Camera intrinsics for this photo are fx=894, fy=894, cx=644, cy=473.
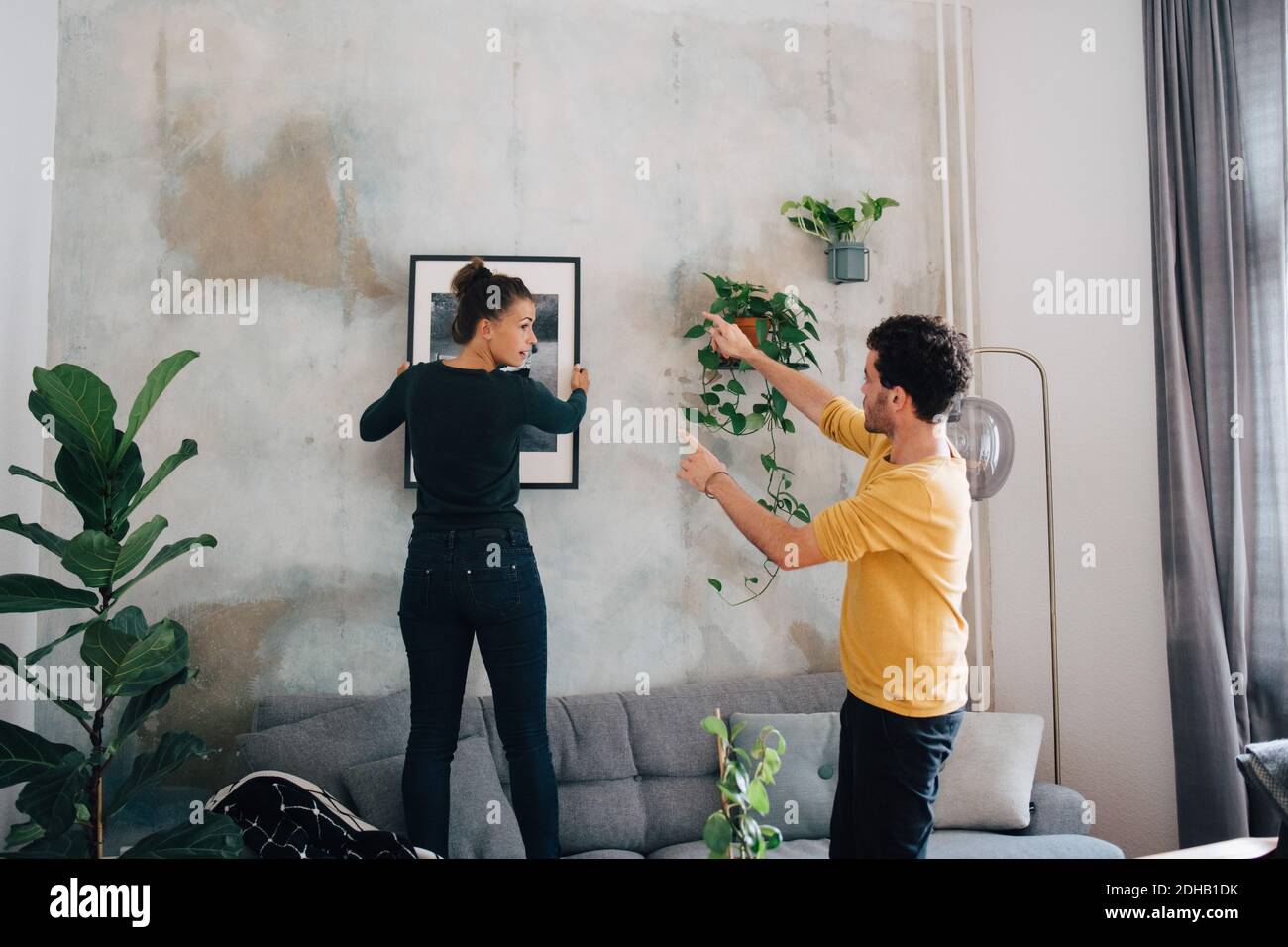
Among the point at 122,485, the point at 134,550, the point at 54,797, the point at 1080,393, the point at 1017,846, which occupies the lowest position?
the point at 1017,846

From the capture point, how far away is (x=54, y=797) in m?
2.07

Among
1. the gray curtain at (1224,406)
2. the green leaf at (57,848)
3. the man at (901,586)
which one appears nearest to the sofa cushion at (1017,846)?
the gray curtain at (1224,406)

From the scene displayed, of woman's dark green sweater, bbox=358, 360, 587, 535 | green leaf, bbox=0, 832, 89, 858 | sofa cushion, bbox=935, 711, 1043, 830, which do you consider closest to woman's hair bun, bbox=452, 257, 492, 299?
woman's dark green sweater, bbox=358, 360, 587, 535

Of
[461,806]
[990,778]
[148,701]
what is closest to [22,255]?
[148,701]

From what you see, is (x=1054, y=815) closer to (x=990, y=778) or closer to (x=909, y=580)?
(x=990, y=778)

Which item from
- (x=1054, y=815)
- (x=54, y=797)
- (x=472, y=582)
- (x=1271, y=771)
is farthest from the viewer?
(x=1054, y=815)

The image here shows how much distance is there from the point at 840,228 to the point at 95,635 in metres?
2.71

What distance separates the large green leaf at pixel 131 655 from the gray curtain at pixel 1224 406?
299 cm

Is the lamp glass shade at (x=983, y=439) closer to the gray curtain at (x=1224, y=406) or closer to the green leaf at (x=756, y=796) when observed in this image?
the gray curtain at (x=1224, y=406)

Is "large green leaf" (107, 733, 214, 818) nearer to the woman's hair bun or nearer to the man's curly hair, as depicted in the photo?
the woman's hair bun

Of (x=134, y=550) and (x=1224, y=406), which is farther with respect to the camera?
(x=1224, y=406)

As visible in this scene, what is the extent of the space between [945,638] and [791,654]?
5.05 ft

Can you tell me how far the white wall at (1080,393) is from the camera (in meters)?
3.19

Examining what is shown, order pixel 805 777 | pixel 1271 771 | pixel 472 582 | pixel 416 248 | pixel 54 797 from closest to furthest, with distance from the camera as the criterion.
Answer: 1. pixel 1271 771
2. pixel 54 797
3. pixel 472 582
4. pixel 805 777
5. pixel 416 248
